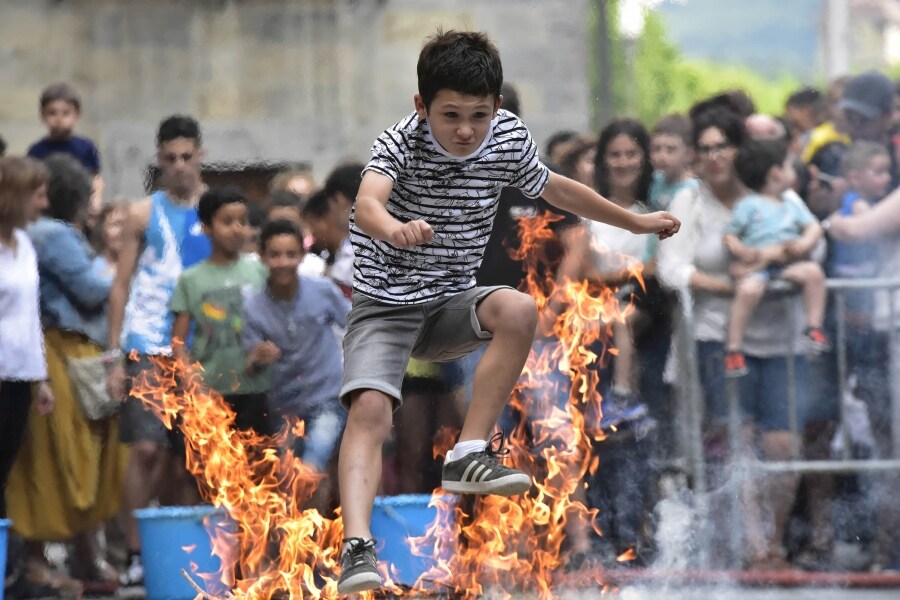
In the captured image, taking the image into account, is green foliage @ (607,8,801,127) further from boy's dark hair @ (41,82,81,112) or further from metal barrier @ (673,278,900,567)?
boy's dark hair @ (41,82,81,112)

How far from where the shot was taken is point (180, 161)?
7668 millimetres

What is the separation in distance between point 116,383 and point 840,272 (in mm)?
3569

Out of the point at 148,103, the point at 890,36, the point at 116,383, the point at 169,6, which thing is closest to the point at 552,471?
the point at 116,383

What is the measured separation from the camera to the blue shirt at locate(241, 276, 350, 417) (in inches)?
276

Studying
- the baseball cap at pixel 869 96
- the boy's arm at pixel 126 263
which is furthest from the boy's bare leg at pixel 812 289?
the boy's arm at pixel 126 263

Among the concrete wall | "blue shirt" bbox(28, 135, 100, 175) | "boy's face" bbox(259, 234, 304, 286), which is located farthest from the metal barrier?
"blue shirt" bbox(28, 135, 100, 175)

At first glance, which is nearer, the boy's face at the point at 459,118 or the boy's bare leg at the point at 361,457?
the boy's face at the point at 459,118

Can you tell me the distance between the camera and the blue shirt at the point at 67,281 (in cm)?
729

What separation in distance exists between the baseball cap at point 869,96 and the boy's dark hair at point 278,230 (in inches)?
115

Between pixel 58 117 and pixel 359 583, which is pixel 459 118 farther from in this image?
pixel 58 117

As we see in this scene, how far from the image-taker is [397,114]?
10.9 meters

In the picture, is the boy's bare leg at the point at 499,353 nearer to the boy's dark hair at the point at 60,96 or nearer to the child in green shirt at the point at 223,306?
the child in green shirt at the point at 223,306

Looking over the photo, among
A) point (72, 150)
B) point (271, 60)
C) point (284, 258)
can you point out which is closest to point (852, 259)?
point (284, 258)

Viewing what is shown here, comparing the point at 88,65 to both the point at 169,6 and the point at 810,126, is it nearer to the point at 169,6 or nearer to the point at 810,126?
the point at 169,6
